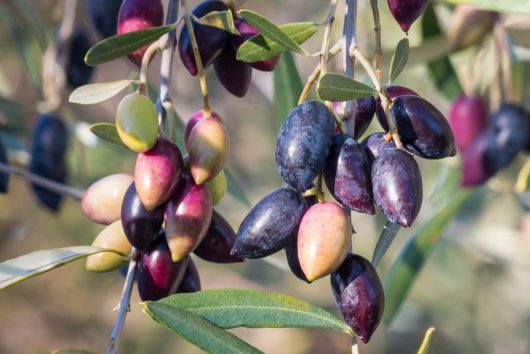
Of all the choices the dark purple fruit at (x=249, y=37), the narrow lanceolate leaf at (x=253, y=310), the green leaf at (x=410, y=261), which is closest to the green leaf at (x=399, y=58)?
the dark purple fruit at (x=249, y=37)

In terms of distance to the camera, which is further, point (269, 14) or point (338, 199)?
point (269, 14)

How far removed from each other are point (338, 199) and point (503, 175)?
102 cm

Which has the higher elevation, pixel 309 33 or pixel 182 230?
pixel 309 33

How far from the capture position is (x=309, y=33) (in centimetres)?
84

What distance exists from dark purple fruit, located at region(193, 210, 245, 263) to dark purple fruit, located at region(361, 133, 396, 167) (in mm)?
166

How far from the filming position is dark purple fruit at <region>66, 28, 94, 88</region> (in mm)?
1458

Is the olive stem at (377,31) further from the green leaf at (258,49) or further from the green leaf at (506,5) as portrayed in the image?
the green leaf at (506,5)

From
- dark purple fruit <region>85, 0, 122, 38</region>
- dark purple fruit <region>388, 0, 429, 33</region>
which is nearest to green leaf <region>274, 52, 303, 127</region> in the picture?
dark purple fruit <region>85, 0, 122, 38</region>

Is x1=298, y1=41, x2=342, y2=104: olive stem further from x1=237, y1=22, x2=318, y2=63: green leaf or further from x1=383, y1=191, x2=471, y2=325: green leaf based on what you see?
x1=383, y1=191, x2=471, y2=325: green leaf

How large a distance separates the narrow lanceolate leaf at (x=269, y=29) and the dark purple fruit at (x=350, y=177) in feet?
0.43

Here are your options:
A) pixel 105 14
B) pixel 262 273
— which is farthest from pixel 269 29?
pixel 262 273

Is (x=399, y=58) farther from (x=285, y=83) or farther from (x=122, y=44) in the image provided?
(x=285, y=83)

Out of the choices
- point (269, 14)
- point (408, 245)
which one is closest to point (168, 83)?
point (408, 245)

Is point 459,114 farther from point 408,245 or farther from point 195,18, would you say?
point 195,18
